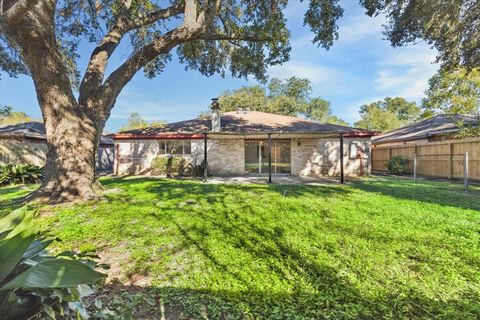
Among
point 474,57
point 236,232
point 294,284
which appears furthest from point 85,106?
point 474,57

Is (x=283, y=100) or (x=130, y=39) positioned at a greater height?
(x=283, y=100)

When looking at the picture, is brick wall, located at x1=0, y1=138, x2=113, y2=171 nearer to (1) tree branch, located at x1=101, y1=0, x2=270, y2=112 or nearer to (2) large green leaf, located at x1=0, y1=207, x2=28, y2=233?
(1) tree branch, located at x1=101, y1=0, x2=270, y2=112

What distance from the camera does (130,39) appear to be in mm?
10492

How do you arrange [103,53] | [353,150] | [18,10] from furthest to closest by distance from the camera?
[353,150] → [103,53] → [18,10]

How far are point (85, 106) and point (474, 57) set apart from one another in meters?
13.3

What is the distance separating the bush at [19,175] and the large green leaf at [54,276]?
1429 centimetres

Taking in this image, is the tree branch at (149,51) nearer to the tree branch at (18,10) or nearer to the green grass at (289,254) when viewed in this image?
the tree branch at (18,10)

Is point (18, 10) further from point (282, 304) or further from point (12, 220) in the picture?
point (282, 304)

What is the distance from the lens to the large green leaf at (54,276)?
0.96 m

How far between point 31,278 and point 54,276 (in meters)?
0.07

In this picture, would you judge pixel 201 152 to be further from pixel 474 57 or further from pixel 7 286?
pixel 7 286

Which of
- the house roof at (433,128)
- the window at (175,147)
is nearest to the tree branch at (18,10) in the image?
the window at (175,147)

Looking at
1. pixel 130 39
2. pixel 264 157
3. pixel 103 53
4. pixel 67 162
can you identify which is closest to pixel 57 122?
pixel 67 162

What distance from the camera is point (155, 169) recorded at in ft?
49.7
